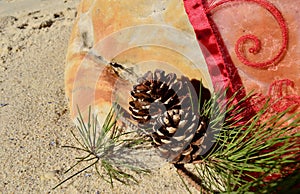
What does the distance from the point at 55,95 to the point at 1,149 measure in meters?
0.25

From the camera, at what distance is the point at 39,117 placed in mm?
1222

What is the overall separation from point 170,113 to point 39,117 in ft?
1.59

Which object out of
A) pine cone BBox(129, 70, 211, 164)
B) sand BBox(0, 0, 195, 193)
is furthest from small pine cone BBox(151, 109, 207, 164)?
sand BBox(0, 0, 195, 193)

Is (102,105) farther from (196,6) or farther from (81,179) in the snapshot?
(196,6)

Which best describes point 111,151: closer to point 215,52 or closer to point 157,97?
point 157,97

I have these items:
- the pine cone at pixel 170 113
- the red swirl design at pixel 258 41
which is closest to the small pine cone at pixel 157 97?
the pine cone at pixel 170 113

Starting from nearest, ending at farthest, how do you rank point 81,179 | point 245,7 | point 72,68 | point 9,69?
1. point 245,7
2. point 81,179
3. point 72,68
4. point 9,69

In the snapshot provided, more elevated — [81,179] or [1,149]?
[1,149]

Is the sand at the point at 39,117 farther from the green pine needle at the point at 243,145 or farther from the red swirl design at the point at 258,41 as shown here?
the red swirl design at the point at 258,41

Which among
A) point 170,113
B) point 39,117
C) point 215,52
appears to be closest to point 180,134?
point 170,113

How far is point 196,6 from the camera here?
93 cm

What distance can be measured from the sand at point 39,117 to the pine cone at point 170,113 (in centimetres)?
12

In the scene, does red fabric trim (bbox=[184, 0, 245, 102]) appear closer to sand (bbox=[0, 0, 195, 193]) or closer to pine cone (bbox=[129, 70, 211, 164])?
pine cone (bbox=[129, 70, 211, 164])

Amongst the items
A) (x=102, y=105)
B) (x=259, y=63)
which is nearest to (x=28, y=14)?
(x=102, y=105)
